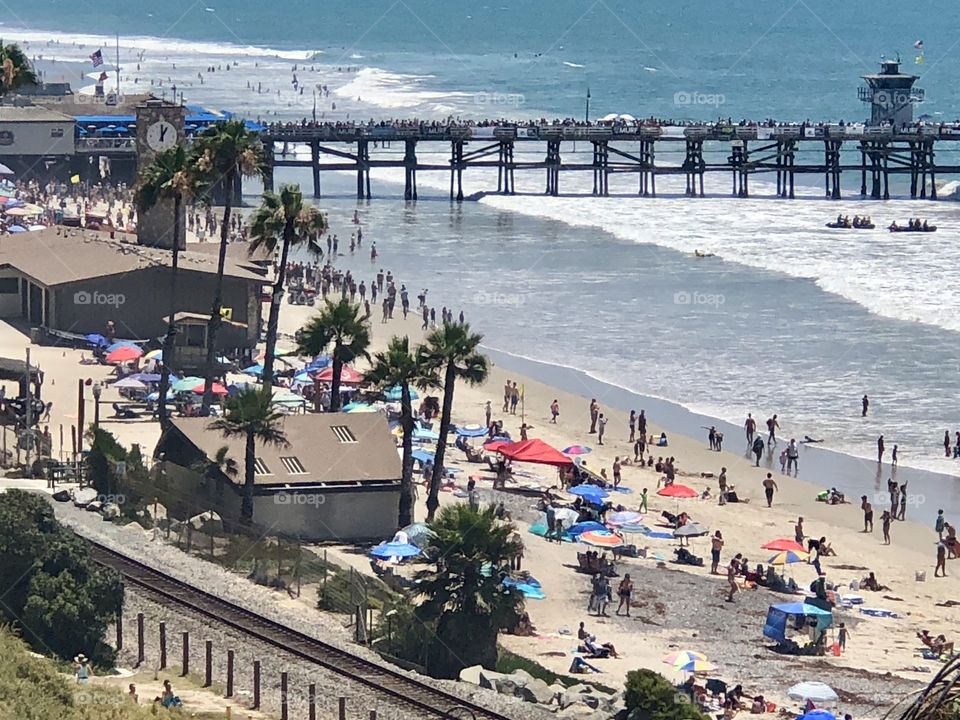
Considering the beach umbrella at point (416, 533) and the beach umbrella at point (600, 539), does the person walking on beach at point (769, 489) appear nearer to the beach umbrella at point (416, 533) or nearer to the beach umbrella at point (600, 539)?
the beach umbrella at point (600, 539)

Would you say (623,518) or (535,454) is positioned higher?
(535,454)

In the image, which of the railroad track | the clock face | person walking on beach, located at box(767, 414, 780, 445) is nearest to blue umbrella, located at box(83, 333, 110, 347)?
the clock face

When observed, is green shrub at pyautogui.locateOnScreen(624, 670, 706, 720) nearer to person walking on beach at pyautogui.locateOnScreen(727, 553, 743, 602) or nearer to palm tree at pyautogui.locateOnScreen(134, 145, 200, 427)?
person walking on beach at pyautogui.locateOnScreen(727, 553, 743, 602)

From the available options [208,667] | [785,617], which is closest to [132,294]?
[785,617]

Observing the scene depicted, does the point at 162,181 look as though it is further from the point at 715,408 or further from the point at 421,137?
the point at 421,137

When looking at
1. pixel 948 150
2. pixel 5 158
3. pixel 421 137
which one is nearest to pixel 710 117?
pixel 948 150

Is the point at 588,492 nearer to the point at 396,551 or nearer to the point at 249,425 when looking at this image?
the point at 396,551

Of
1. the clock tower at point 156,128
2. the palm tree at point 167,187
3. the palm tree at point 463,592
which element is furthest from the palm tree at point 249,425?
the clock tower at point 156,128
